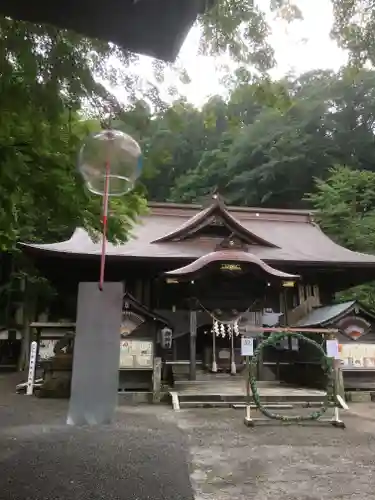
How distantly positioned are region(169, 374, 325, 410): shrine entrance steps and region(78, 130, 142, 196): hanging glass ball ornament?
21.7 feet

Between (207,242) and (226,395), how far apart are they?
5750 millimetres

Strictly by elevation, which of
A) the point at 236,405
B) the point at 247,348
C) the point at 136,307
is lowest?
the point at 236,405

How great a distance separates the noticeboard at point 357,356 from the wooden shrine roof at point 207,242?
2.97 m

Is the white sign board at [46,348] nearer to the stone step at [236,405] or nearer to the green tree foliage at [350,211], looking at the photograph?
the stone step at [236,405]

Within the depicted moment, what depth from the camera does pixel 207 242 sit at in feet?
46.9

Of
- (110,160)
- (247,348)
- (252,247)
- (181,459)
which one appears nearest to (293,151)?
(252,247)

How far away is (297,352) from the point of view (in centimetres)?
1228

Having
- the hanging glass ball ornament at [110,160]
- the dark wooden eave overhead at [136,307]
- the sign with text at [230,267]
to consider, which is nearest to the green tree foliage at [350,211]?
the sign with text at [230,267]

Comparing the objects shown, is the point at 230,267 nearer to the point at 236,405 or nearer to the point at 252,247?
the point at 252,247

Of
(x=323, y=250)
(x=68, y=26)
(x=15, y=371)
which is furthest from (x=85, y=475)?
(x=15, y=371)

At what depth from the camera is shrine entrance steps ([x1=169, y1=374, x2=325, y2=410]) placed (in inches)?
371

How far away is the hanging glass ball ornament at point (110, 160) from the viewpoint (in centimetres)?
335

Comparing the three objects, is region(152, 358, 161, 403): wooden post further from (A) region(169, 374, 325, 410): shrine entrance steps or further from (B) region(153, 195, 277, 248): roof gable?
(B) region(153, 195, 277, 248): roof gable

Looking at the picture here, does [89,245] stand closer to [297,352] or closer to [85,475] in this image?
[297,352]
